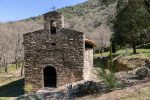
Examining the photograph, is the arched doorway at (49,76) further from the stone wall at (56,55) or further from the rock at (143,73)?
the rock at (143,73)

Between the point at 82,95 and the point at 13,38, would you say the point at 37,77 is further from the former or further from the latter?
the point at 13,38

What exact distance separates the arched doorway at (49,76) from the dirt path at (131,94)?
1167 centimetres

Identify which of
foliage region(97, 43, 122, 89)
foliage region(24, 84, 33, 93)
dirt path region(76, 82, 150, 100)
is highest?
foliage region(97, 43, 122, 89)

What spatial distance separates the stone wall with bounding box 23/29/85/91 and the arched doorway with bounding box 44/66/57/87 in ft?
2.47

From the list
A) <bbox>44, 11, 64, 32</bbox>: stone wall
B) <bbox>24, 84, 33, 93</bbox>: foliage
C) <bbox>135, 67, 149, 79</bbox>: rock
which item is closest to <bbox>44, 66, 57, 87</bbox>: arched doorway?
<bbox>24, 84, 33, 93</bbox>: foliage

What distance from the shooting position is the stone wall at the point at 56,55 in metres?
27.9

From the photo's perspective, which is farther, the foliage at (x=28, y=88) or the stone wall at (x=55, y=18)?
the foliage at (x=28, y=88)

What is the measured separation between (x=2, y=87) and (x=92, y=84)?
18.0m

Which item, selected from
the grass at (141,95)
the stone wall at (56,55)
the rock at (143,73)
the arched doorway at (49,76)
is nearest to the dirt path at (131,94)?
the grass at (141,95)

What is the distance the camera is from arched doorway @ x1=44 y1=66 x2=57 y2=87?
29.2 metres

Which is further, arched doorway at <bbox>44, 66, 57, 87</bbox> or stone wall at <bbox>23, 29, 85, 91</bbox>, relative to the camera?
arched doorway at <bbox>44, 66, 57, 87</bbox>

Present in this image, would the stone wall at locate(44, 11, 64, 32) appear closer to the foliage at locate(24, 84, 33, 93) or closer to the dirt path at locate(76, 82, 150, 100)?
the foliage at locate(24, 84, 33, 93)

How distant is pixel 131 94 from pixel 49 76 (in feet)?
46.0

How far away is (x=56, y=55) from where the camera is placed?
93.1ft
